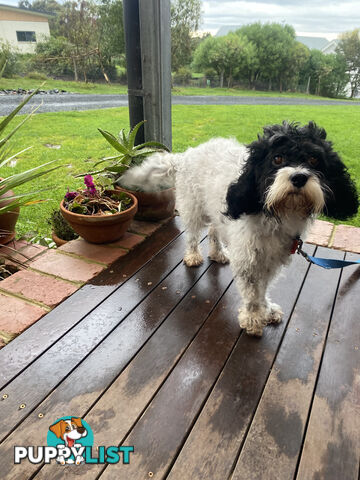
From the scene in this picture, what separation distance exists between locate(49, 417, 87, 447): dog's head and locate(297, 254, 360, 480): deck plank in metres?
0.99

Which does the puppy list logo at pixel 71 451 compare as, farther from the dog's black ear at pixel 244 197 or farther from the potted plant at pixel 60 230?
the potted plant at pixel 60 230

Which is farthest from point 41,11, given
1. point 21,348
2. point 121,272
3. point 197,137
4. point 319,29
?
point 21,348

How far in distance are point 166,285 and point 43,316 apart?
0.90m

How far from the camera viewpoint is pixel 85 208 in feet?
9.68

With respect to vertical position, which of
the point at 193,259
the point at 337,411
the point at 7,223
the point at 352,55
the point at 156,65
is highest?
the point at 352,55

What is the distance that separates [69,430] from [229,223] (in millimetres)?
1427

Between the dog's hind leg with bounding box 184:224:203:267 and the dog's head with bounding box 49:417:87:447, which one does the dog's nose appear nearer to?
the dog's hind leg with bounding box 184:224:203:267

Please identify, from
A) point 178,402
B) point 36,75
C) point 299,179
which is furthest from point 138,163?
point 36,75

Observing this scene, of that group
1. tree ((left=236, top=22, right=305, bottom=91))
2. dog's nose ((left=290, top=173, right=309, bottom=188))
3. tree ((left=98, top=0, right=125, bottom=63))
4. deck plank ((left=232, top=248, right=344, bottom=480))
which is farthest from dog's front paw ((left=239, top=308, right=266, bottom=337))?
tree ((left=236, top=22, right=305, bottom=91))

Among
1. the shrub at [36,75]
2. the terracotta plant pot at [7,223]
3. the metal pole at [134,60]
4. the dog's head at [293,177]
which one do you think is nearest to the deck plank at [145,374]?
the dog's head at [293,177]

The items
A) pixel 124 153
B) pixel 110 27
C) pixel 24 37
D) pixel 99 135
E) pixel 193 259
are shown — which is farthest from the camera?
pixel 110 27

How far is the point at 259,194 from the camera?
5.63 ft

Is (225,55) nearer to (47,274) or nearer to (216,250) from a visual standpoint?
(216,250)

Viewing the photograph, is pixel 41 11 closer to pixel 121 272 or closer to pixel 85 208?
pixel 85 208
